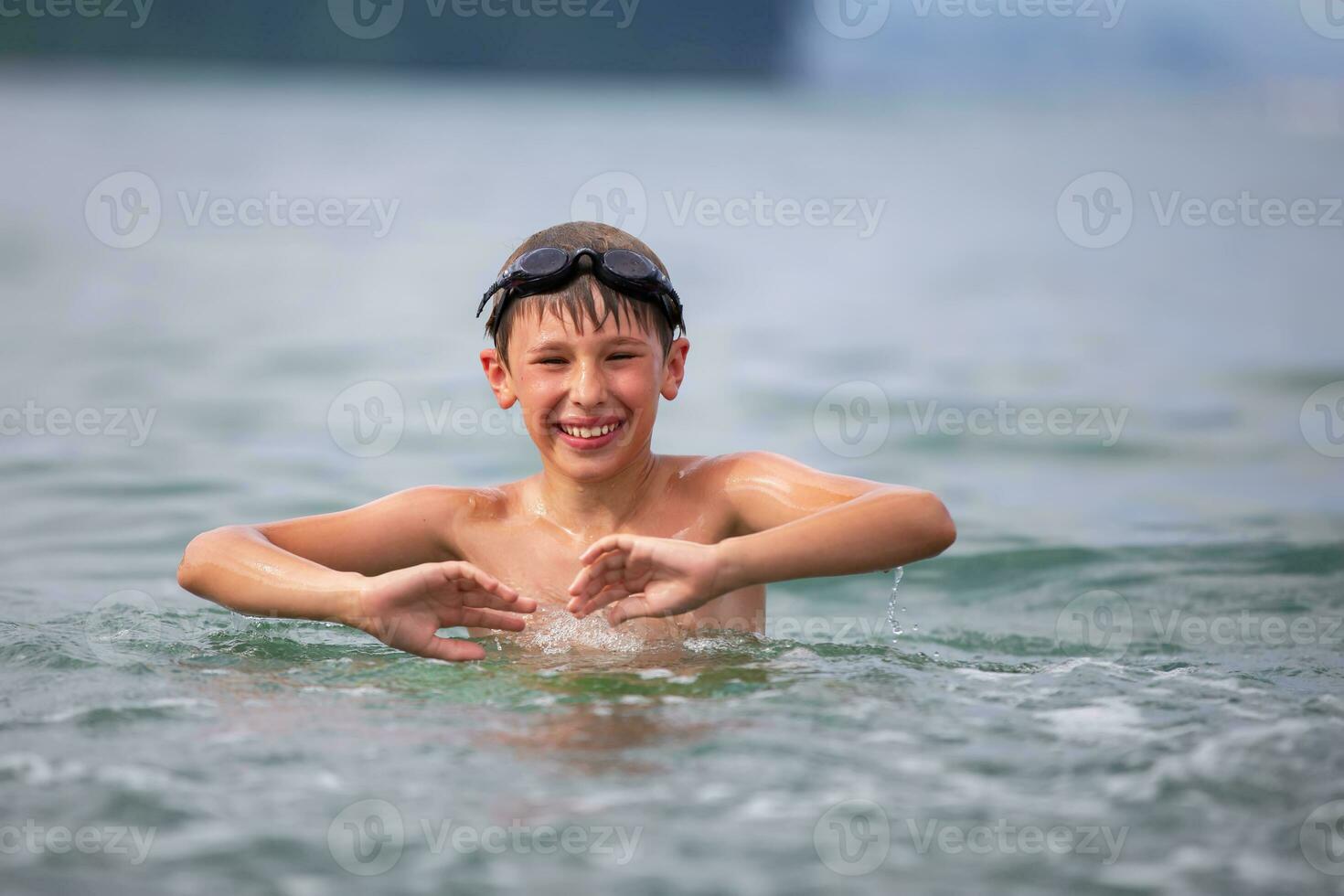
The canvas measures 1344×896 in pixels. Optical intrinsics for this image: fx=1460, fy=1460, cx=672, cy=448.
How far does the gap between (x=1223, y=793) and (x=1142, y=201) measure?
18.9 meters

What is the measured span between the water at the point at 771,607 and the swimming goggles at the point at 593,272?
3.43 feet

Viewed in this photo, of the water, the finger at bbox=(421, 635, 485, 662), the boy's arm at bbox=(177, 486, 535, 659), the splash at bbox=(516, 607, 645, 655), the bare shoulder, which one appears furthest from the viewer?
the bare shoulder

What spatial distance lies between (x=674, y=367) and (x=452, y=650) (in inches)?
46.6

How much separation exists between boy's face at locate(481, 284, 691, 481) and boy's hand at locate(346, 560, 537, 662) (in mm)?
611

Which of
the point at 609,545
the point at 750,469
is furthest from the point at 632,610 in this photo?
the point at 750,469

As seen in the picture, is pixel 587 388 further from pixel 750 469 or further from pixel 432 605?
pixel 432 605

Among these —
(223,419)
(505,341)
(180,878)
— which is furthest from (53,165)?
(180,878)

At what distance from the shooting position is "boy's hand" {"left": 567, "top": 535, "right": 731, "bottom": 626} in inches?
143

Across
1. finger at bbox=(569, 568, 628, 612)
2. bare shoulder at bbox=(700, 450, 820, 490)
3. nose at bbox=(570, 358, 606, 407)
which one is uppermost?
nose at bbox=(570, 358, 606, 407)

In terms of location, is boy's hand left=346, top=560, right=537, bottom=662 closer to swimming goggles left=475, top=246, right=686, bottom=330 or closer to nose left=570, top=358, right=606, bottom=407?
nose left=570, top=358, right=606, bottom=407

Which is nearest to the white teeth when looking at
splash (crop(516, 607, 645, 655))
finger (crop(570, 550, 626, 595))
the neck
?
the neck

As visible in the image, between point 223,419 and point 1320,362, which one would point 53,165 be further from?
point 1320,362

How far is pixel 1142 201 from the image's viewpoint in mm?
20703

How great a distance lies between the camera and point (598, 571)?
12.0 feet
